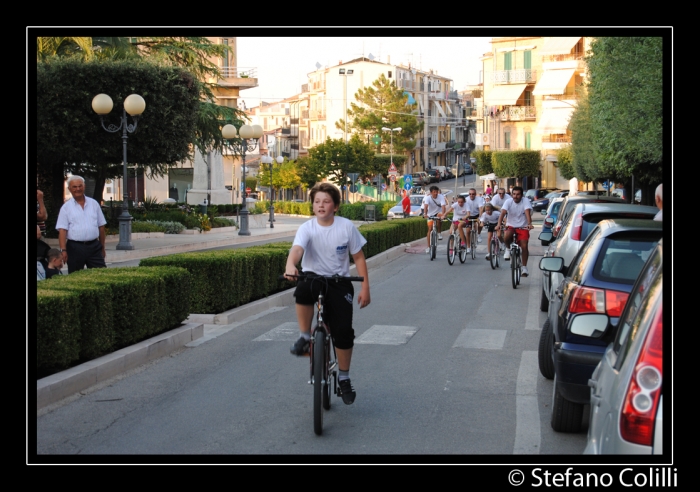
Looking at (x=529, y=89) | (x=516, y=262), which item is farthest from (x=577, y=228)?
(x=529, y=89)

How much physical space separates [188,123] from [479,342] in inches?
847

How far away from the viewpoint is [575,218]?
12820 millimetres

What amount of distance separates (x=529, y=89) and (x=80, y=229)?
3097 inches

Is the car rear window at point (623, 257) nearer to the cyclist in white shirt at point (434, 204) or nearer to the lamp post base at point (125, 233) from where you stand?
the cyclist in white shirt at point (434, 204)

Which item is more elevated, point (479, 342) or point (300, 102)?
point (300, 102)

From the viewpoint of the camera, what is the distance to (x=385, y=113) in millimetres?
100938

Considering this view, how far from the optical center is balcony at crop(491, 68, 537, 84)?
84.4 metres

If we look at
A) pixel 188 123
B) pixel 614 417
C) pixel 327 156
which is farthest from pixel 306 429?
pixel 327 156

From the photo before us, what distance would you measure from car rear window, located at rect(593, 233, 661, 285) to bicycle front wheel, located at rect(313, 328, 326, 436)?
213cm

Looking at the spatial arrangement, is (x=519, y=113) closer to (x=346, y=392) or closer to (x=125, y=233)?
(x=125, y=233)

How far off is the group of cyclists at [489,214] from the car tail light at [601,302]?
429 inches

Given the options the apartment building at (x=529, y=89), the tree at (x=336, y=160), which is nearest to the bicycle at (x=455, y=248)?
the tree at (x=336, y=160)

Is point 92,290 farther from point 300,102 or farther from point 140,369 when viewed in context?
point 300,102

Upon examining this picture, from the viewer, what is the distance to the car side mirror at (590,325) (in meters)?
5.22
